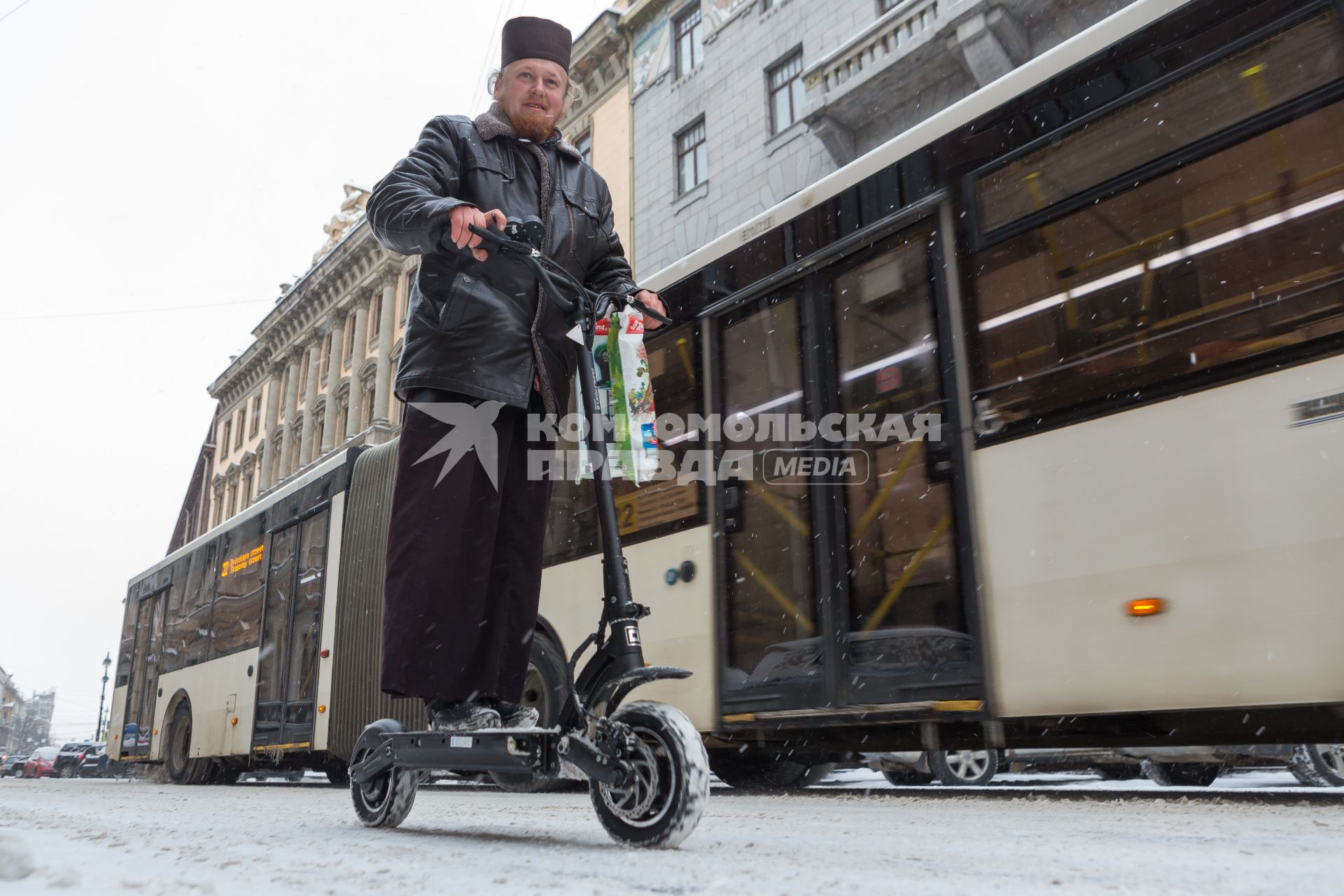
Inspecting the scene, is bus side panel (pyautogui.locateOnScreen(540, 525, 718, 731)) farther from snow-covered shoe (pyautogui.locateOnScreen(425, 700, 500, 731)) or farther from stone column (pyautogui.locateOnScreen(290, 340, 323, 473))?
stone column (pyautogui.locateOnScreen(290, 340, 323, 473))

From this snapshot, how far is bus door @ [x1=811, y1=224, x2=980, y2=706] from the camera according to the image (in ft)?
13.3

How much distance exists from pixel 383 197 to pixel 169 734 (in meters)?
11.5

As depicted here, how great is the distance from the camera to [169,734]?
12023 mm

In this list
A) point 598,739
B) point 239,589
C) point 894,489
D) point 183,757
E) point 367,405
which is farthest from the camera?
point 367,405

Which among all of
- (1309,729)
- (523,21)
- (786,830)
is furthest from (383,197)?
(1309,729)

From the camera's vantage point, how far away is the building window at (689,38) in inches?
794

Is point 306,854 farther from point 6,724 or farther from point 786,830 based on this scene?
Result: point 6,724

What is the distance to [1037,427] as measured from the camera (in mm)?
3838

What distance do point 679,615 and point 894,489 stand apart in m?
1.38

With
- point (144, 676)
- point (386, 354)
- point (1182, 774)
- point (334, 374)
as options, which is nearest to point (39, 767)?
point (334, 374)

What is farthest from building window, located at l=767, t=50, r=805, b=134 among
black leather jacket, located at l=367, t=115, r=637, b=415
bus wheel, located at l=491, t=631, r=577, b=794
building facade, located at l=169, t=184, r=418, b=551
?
black leather jacket, located at l=367, t=115, r=637, b=415

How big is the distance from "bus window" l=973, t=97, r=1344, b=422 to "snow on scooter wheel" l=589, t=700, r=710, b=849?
2345mm

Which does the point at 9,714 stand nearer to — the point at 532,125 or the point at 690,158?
the point at 690,158

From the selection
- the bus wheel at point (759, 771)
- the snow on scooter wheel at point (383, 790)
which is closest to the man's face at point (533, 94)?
the snow on scooter wheel at point (383, 790)
